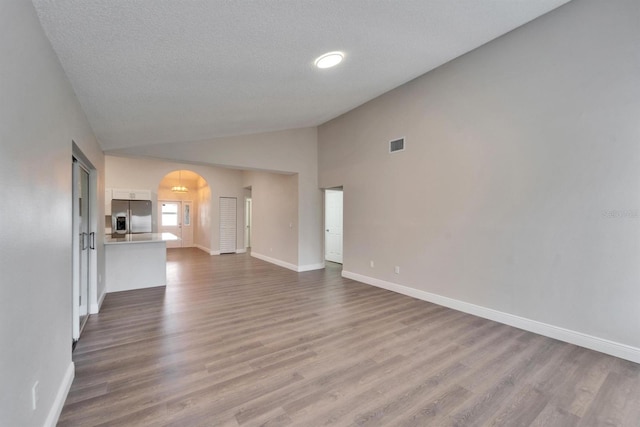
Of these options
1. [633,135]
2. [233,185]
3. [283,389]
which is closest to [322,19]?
[283,389]

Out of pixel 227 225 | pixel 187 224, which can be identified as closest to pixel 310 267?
pixel 227 225

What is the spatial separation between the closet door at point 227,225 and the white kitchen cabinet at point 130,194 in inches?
87.1

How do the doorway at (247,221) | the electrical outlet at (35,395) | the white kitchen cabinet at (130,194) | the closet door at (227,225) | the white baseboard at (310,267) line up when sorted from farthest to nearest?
the doorway at (247,221)
the closet door at (227,225)
the white kitchen cabinet at (130,194)
the white baseboard at (310,267)
the electrical outlet at (35,395)

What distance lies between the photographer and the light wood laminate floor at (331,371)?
1865mm

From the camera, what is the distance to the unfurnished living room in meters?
1.61

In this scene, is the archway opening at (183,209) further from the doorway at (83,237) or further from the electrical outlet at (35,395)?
the electrical outlet at (35,395)

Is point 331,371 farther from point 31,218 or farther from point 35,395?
point 31,218

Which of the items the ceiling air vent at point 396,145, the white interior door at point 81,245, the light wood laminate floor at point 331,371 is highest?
the ceiling air vent at point 396,145

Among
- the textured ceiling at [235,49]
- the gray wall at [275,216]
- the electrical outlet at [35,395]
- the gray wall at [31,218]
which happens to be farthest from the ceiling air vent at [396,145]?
the electrical outlet at [35,395]

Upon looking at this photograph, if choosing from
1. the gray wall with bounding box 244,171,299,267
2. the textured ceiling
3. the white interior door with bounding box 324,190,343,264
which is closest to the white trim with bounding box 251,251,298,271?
the gray wall with bounding box 244,171,299,267

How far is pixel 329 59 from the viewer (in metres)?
2.77

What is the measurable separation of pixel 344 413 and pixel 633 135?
3574 mm

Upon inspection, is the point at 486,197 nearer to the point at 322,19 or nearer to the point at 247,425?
the point at 322,19

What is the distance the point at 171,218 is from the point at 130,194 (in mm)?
3610
